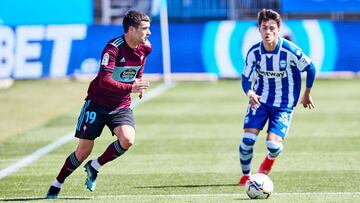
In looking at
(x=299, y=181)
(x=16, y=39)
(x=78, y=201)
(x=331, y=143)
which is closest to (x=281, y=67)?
(x=299, y=181)

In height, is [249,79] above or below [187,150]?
above

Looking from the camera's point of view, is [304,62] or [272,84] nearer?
[304,62]

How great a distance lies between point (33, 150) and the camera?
50.9ft

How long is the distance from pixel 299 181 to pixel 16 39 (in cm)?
1463

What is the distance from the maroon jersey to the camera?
34.1 ft

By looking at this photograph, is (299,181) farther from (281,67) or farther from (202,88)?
(202,88)

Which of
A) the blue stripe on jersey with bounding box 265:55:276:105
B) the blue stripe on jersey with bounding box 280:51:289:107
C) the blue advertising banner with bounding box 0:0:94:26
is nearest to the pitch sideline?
the blue stripe on jersey with bounding box 265:55:276:105

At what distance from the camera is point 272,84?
38.7 feet

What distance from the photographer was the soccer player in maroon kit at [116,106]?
10586 millimetres

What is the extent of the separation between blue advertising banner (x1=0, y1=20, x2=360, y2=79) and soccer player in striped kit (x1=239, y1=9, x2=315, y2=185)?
14.2m

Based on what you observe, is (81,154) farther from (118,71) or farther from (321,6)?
(321,6)

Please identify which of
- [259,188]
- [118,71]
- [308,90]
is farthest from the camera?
[308,90]

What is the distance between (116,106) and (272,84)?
6.81 ft

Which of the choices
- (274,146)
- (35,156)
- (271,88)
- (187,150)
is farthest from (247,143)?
(35,156)
